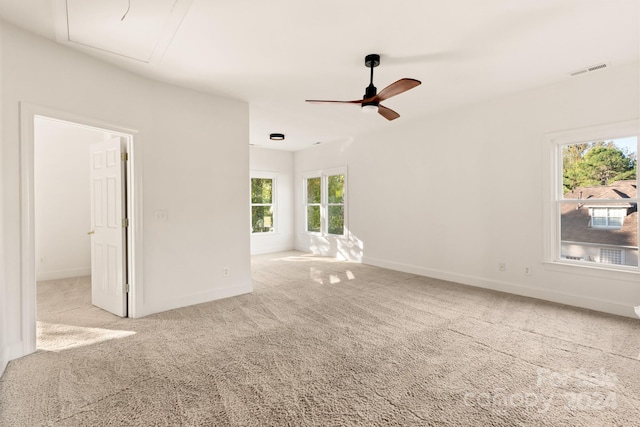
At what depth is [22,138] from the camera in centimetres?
252

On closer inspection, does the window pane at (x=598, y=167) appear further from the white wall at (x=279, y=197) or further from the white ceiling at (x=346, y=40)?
the white wall at (x=279, y=197)

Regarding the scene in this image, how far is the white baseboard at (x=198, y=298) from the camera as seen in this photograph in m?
3.55

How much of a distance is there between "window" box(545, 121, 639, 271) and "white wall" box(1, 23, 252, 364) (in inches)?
158

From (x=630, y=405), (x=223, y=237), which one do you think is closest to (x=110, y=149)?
(x=223, y=237)

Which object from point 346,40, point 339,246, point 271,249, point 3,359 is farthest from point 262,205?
point 3,359

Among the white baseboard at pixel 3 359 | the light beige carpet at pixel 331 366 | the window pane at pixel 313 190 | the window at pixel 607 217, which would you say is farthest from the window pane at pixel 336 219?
the white baseboard at pixel 3 359

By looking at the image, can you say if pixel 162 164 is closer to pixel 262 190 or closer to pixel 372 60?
pixel 372 60

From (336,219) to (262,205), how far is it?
79.8 inches

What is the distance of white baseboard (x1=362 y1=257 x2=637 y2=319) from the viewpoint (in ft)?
11.3

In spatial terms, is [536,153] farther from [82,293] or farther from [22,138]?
[82,293]

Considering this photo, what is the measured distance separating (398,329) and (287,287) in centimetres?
203

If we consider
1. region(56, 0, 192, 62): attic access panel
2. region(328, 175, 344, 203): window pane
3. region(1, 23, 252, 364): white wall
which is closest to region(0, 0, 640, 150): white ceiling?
region(56, 0, 192, 62): attic access panel

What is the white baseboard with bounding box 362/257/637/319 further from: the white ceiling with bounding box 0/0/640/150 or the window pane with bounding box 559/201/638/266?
the white ceiling with bounding box 0/0/640/150

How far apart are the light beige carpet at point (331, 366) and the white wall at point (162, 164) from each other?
0.43m
